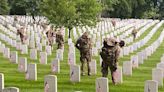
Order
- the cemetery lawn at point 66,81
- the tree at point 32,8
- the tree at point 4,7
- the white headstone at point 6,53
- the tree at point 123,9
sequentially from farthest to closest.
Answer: the tree at point 123,9 → the tree at point 4,7 → the tree at point 32,8 → the white headstone at point 6,53 → the cemetery lawn at point 66,81

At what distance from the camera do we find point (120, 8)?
266 ft

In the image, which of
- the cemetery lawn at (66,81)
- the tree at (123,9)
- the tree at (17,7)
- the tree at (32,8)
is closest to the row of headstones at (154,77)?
the cemetery lawn at (66,81)

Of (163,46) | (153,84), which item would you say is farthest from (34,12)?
(153,84)

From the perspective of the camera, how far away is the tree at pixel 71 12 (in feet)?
118

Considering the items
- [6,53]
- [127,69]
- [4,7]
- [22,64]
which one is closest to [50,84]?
[22,64]

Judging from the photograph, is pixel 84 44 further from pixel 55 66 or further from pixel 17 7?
pixel 17 7

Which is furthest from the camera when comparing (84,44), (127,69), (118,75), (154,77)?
(127,69)

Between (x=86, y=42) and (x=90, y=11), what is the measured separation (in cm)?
1916

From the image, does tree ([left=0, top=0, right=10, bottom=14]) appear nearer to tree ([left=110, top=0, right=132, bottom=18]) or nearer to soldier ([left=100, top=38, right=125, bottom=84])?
tree ([left=110, top=0, right=132, bottom=18])

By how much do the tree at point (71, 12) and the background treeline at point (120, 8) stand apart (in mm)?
25251

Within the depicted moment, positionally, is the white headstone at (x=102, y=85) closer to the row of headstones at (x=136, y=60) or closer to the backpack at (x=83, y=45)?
the backpack at (x=83, y=45)

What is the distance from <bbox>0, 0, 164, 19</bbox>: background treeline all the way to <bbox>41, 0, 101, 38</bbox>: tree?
25.3m

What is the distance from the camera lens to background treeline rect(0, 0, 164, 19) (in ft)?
217

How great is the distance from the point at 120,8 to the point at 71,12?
46108mm
